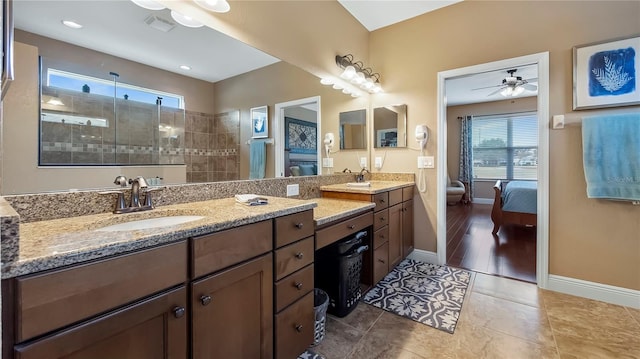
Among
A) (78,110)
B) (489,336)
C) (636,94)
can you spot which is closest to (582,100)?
(636,94)

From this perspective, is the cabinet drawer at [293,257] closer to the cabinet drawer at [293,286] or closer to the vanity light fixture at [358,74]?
the cabinet drawer at [293,286]

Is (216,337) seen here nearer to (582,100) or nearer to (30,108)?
(30,108)

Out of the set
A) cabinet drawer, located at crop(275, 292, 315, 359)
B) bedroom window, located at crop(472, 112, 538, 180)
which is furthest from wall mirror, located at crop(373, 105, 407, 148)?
bedroom window, located at crop(472, 112, 538, 180)

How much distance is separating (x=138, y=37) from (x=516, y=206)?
481cm

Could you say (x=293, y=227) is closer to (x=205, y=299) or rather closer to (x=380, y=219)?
(x=205, y=299)

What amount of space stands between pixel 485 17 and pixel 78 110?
3370 mm

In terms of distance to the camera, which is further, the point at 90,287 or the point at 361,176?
the point at 361,176

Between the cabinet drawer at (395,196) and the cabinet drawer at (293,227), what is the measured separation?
4.14ft

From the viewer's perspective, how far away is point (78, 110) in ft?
3.76

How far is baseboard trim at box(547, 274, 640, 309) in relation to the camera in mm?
2055

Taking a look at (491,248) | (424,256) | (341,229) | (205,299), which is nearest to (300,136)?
(341,229)

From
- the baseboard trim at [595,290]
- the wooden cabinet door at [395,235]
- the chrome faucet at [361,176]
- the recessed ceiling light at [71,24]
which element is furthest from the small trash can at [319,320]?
the baseboard trim at [595,290]

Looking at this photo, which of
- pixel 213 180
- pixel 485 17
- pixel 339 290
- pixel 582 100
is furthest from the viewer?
pixel 485 17

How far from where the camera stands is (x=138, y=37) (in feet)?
4.47
